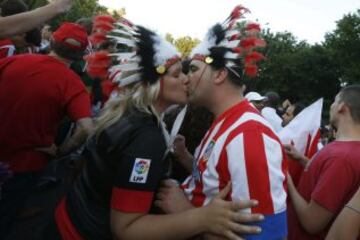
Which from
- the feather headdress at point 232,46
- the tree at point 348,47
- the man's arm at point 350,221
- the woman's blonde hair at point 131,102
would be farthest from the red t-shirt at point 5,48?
the tree at point 348,47

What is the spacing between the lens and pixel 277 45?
195 ft

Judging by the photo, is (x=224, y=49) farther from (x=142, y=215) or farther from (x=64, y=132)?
(x=64, y=132)

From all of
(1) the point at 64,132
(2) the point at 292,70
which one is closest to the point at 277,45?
(2) the point at 292,70

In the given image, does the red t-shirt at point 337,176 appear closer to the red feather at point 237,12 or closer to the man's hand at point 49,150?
the red feather at point 237,12

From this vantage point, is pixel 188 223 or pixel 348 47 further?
pixel 348 47

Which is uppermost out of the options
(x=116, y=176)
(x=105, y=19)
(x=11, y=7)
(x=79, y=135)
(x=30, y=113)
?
(x=105, y=19)

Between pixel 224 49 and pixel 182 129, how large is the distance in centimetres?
109

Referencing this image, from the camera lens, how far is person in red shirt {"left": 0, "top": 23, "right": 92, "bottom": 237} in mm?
3553

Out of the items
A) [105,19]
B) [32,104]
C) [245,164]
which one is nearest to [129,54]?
[105,19]

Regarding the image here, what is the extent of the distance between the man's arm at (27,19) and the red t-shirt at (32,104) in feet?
2.62

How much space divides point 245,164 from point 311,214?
1.13 meters

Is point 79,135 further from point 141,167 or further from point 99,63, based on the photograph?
point 141,167

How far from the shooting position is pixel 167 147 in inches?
97.4

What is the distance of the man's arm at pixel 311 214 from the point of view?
2.91 metres
